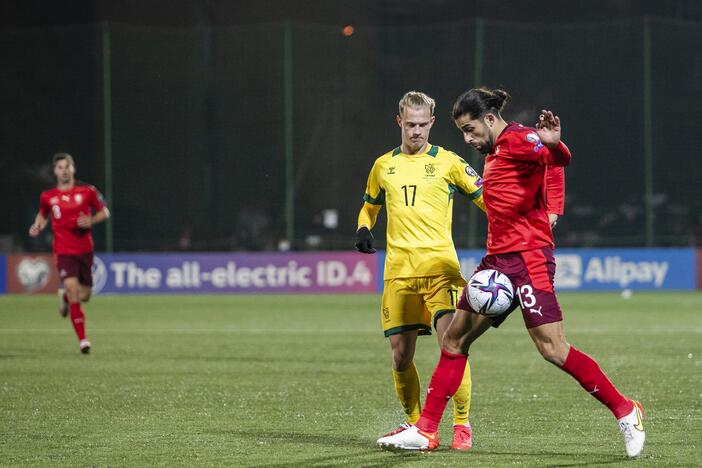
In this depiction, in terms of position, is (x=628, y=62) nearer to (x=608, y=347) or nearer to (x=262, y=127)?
(x=262, y=127)

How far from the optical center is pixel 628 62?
27125 millimetres

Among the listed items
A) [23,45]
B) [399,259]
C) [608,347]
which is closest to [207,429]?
[399,259]

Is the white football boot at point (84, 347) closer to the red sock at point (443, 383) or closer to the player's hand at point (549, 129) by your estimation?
the red sock at point (443, 383)

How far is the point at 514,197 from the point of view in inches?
255

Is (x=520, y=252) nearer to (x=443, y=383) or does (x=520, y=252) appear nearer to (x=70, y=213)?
(x=443, y=383)

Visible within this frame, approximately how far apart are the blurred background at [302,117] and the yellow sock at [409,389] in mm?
18462

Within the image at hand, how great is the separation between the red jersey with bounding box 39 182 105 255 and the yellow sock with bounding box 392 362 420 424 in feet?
23.6

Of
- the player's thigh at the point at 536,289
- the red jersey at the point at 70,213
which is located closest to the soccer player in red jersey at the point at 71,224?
the red jersey at the point at 70,213

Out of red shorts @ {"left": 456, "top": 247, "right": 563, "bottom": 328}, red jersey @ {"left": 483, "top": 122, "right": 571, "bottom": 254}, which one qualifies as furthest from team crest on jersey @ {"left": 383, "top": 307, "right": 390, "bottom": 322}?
red jersey @ {"left": 483, "top": 122, "right": 571, "bottom": 254}

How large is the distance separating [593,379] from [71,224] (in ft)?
28.5

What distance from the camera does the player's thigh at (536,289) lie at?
20.8 feet

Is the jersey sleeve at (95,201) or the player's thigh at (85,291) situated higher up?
the jersey sleeve at (95,201)

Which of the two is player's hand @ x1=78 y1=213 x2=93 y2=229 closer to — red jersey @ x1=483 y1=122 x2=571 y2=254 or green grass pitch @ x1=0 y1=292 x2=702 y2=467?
green grass pitch @ x1=0 y1=292 x2=702 y2=467

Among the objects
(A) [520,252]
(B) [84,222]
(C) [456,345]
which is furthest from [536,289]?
(B) [84,222]
